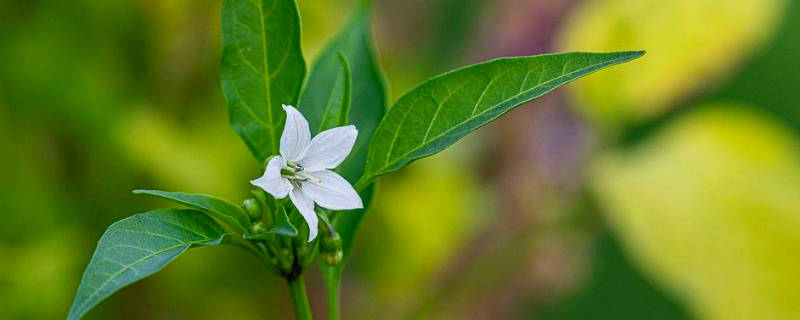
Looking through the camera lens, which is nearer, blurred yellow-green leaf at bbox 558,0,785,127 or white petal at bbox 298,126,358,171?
white petal at bbox 298,126,358,171

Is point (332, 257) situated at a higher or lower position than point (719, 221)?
higher

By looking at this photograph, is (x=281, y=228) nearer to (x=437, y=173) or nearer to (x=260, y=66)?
(x=260, y=66)

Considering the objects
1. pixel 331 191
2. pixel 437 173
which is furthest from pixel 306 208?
pixel 437 173

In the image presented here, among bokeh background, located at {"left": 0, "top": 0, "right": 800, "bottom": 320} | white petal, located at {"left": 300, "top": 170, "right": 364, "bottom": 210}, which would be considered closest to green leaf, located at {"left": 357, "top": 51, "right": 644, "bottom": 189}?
white petal, located at {"left": 300, "top": 170, "right": 364, "bottom": 210}

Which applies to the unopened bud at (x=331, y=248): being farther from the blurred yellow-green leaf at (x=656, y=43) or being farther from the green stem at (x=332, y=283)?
the blurred yellow-green leaf at (x=656, y=43)

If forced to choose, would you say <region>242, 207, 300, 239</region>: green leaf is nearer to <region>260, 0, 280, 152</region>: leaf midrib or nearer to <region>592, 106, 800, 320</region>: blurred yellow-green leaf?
<region>260, 0, 280, 152</region>: leaf midrib

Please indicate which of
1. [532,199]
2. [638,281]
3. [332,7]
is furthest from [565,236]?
[638,281]
